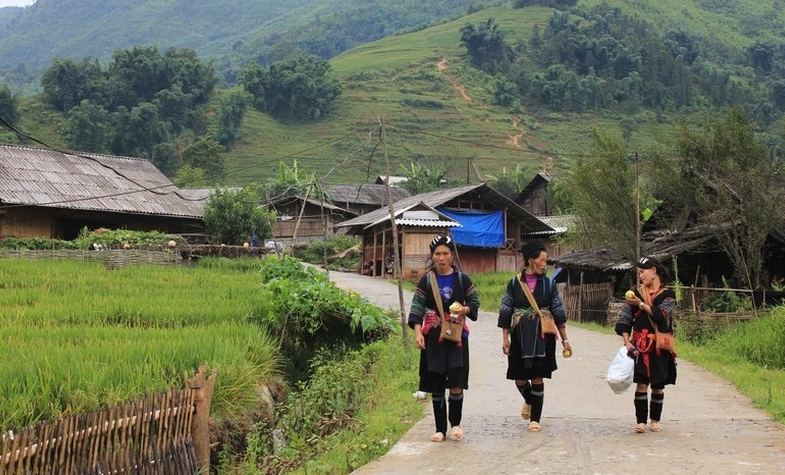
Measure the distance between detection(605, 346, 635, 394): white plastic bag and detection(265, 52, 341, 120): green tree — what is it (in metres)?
73.1

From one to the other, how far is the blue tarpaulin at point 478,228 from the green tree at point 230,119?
129 ft

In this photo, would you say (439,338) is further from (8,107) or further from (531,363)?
(8,107)

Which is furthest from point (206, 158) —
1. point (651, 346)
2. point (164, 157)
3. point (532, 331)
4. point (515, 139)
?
point (651, 346)

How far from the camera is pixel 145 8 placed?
636 ft

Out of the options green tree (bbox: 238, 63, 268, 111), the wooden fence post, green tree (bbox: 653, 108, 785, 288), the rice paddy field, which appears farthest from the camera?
green tree (bbox: 238, 63, 268, 111)

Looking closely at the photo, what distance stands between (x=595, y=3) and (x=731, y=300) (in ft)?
335

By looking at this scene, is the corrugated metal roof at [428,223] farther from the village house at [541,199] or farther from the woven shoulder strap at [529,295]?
the woven shoulder strap at [529,295]

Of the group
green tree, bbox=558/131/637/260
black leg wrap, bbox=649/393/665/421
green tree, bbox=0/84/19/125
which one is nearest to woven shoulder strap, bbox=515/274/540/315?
black leg wrap, bbox=649/393/665/421

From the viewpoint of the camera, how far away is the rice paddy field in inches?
304

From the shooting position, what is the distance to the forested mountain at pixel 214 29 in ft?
470

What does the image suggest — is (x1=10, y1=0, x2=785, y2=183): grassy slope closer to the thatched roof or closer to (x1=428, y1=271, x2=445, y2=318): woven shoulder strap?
the thatched roof

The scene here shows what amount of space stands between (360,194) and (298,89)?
29.4 m

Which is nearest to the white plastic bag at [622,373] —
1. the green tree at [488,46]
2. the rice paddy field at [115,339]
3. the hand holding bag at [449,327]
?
the hand holding bag at [449,327]

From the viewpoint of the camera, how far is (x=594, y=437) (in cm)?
709
